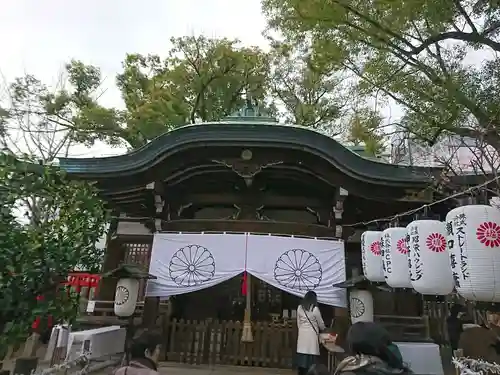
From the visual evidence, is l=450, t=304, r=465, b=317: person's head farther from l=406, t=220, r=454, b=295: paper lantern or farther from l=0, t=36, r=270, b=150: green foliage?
l=0, t=36, r=270, b=150: green foliage

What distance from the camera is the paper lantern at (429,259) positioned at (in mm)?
5137

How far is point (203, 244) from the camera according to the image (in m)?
A: 8.10

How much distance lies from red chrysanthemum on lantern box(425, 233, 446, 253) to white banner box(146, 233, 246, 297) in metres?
3.66

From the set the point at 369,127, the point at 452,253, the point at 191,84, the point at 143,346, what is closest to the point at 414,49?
the point at 369,127

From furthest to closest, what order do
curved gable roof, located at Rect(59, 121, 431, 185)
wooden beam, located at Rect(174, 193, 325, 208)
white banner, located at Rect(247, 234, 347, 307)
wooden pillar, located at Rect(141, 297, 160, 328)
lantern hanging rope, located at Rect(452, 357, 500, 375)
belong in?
wooden beam, located at Rect(174, 193, 325, 208) < wooden pillar, located at Rect(141, 297, 160, 328) < curved gable roof, located at Rect(59, 121, 431, 185) < white banner, located at Rect(247, 234, 347, 307) < lantern hanging rope, located at Rect(452, 357, 500, 375)

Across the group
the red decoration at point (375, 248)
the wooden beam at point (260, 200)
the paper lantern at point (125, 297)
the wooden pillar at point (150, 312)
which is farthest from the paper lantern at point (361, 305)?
the paper lantern at point (125, 297)

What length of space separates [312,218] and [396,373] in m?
7.73

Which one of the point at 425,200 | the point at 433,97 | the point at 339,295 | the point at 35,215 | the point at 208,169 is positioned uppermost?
the point at 433,97

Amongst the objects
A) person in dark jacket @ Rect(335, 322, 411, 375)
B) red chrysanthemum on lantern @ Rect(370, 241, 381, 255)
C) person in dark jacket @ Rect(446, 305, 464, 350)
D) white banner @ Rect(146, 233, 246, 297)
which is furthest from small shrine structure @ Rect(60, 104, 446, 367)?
person in dark jacket @ Rect(335, 322, 411, 375)

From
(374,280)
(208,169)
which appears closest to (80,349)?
(208,169)

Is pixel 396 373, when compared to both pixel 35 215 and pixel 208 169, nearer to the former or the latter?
pixel 35 215

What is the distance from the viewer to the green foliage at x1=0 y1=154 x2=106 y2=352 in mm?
4164

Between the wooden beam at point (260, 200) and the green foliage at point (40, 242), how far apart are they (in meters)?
4.14

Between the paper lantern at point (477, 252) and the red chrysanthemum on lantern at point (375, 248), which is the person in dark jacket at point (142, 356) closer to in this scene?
the paper lantern at point (477, 252)
